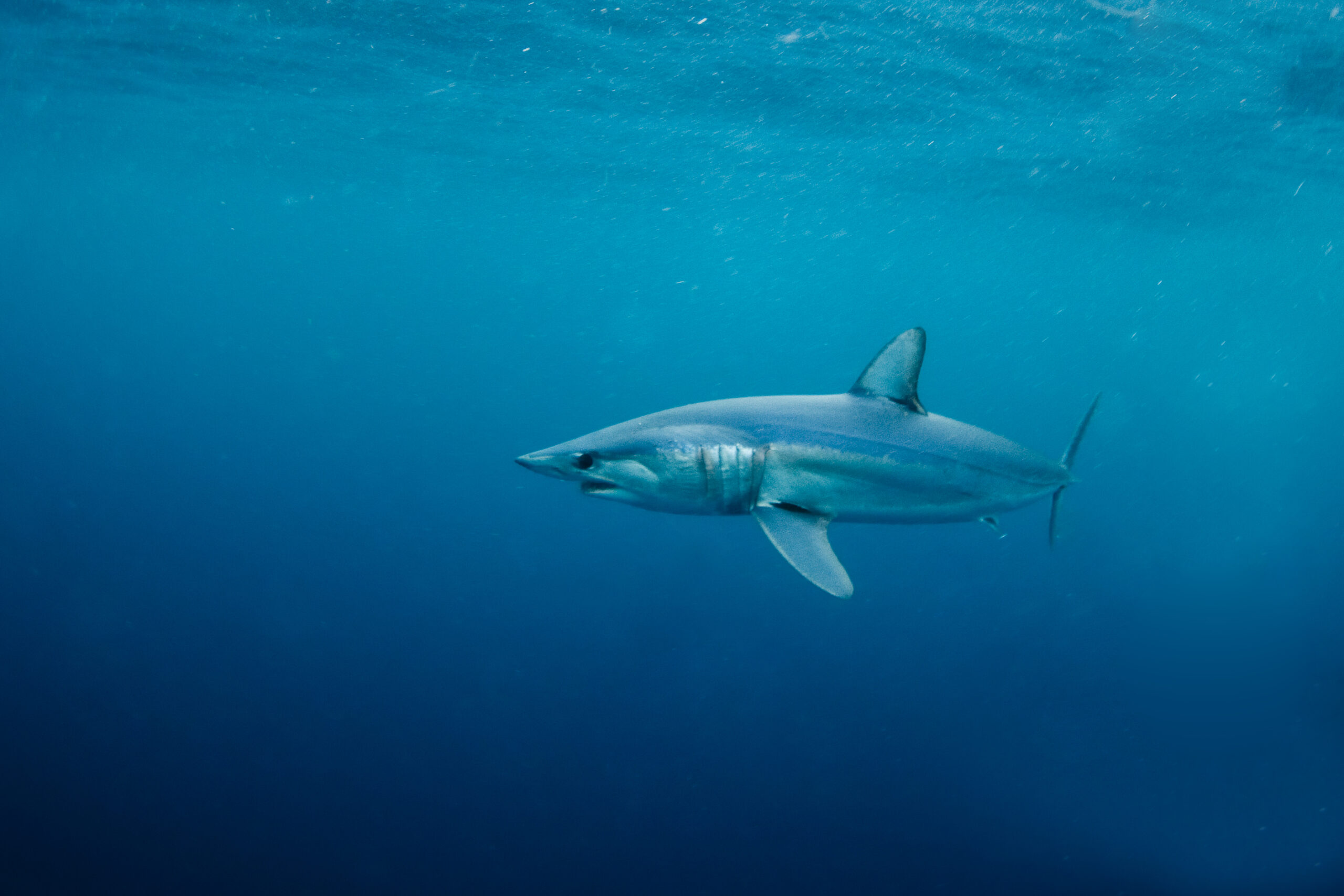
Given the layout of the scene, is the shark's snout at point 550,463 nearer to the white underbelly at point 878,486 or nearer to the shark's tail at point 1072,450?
the white underbelly at point 878,486

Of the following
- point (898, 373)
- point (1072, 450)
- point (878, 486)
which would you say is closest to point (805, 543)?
point (878, 486)

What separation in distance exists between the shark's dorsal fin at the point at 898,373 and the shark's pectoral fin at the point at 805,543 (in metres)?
0.74

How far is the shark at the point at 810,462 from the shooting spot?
3.33 meters

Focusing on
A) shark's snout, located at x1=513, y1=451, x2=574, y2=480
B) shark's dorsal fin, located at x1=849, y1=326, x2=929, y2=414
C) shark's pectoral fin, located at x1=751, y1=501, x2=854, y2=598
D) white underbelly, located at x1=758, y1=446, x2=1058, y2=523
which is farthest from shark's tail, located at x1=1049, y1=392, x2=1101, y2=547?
shark's snout, located at x1=513, y1=451, x2=574, y2=480

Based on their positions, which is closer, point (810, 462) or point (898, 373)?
point (810, 462)

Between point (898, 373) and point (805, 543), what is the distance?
3.51 ft

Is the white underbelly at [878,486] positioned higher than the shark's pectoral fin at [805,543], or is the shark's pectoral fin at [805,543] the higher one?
the white underbelly at [878,486]

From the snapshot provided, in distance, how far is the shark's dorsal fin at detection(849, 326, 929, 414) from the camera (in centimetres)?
361

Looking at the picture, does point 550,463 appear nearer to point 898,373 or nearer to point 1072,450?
point 898,373

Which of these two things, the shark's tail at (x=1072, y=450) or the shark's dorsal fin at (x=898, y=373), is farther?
the shark's tail at (x=1072, y=450)

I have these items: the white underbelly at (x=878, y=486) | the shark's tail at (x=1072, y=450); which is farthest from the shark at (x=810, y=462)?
the shark's tail at (x=1072, y=450)

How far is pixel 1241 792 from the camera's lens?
10.6 m

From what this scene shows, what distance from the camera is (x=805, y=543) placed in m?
3.34

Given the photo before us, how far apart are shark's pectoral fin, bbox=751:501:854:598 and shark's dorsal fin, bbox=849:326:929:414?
744 millimetres
